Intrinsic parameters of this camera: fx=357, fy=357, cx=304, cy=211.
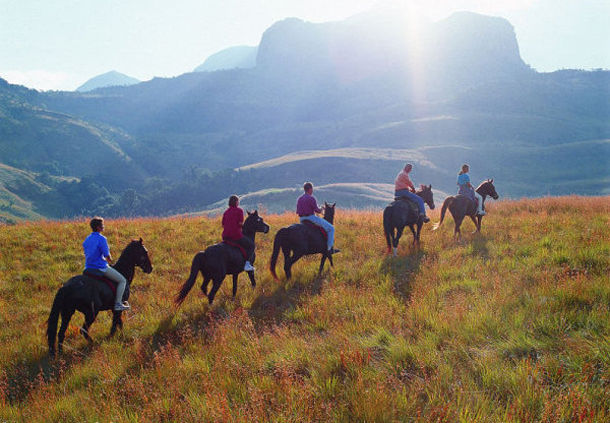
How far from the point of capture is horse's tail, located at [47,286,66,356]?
6375 mm

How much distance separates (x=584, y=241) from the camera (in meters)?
9.76

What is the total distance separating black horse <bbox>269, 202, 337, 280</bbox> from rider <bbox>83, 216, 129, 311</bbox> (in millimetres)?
4028

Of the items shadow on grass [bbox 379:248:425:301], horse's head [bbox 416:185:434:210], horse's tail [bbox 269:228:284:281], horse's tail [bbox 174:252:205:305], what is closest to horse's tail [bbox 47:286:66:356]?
horse's tail [bbox 174:252:205:305]

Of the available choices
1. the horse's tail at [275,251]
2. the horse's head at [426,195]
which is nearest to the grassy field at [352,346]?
the horse's tail at [275,251]

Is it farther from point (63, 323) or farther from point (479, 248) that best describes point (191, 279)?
point (479, 248)

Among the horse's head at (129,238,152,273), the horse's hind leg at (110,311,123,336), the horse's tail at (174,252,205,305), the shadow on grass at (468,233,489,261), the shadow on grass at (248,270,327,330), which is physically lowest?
the shadow on grass at (248,270,327,330)

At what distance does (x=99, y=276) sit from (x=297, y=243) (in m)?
5.03

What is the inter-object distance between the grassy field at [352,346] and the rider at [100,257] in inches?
33.4

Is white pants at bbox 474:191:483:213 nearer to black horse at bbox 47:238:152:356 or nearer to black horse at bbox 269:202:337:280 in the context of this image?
black horse at bbox 269:202:337:280

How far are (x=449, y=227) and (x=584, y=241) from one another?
5.89m

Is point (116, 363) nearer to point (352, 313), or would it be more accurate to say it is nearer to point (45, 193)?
point (352, 313)

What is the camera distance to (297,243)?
10.2m

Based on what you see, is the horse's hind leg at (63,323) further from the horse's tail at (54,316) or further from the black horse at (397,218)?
the black horse at (397,218)

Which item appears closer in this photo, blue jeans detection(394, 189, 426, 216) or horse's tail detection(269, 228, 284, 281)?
horse's tail detection(269, 228, 284, 281)
